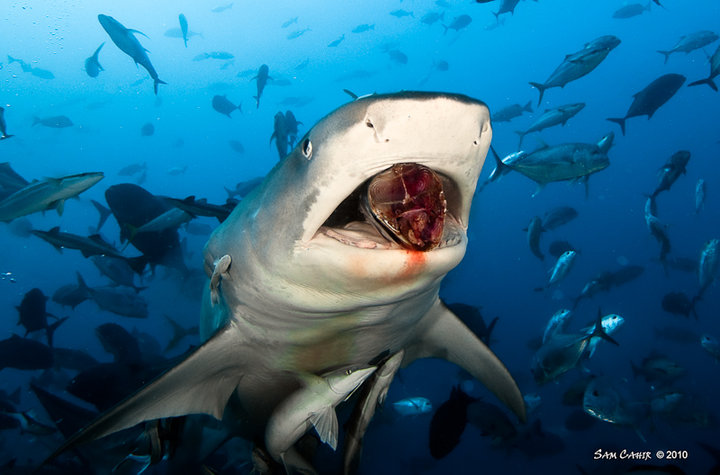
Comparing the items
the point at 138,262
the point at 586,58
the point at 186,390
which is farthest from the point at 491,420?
the point at 586,58

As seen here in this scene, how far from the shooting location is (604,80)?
10575cm

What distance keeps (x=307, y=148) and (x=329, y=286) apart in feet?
1.87

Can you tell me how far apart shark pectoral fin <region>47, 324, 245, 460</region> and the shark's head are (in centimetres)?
82

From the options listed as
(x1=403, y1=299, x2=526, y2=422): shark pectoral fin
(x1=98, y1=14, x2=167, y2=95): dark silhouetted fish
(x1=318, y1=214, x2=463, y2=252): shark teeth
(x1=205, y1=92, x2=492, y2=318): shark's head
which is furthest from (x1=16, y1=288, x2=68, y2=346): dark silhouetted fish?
(x1=318, y1=214, x2=463, y2=252): shark teeth

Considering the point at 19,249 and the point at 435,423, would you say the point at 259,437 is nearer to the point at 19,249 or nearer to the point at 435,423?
the point at 435,423

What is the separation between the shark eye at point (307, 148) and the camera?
56.9 inches

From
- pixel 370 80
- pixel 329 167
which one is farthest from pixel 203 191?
pixel 329 167

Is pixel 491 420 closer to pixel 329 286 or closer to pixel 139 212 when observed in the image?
pixel 329 286

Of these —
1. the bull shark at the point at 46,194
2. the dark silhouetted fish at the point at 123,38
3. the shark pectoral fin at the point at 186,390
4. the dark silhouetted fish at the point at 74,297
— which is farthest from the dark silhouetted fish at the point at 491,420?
the dark silhouetted fish at the point at 123,38

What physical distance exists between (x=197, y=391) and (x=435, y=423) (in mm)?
2896

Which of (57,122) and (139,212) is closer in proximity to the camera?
(139,212)

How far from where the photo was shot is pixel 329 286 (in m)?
1.64

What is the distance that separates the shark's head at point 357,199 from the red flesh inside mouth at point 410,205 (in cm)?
4

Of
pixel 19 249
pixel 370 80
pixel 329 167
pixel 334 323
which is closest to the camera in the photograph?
pixel 329 167
